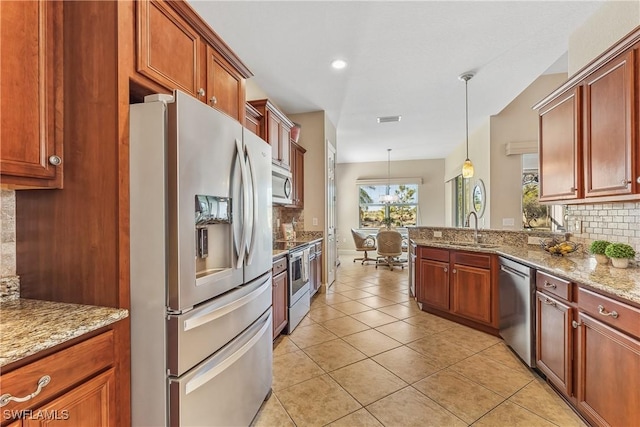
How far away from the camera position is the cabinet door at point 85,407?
83cm

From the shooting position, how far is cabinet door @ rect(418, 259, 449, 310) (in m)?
3.31

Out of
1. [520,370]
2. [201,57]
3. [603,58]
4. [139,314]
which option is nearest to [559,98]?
[603,58]

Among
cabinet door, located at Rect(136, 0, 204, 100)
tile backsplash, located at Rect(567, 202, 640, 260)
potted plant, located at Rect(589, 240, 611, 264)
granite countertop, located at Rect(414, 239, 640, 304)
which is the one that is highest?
cabinet door, located at Rect(136, 0, 204, 100)

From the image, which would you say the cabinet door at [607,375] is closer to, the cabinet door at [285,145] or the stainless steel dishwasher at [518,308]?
the stainless steel dishwasher at [518,308]

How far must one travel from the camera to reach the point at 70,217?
1.16 m

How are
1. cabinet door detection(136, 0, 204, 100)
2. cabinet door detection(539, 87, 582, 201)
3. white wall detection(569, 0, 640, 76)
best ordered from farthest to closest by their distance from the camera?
cabinet door detection(539, 87, 582, 201) → white wall detection(569, 0, 640, 76) → cabinet door detection(136, 0, 204, 100)

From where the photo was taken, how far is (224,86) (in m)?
1.92

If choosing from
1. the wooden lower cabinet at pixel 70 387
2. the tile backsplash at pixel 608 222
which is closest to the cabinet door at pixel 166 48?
the wooden lower cabinet at pixel 70 387

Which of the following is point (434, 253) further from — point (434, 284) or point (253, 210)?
point (253, 210)

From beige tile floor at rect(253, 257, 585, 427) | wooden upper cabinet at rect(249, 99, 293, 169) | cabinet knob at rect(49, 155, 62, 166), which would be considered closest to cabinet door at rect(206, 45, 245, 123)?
cabinet knob at rect(49, 155, 62, 166)

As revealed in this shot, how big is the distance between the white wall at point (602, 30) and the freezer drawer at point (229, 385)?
3274mm

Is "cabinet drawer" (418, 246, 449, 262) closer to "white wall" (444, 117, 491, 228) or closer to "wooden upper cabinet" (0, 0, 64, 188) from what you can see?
"white wall" (444, 117, 491, 228)

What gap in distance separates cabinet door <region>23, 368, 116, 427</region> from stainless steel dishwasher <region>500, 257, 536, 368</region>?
268 centimetres

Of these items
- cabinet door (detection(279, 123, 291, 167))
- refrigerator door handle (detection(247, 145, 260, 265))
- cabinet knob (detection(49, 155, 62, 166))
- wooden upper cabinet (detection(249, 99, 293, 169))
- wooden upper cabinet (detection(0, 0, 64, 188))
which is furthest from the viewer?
cabinet door (detection(279, 123, 291, 167))
